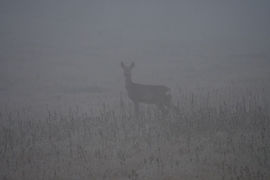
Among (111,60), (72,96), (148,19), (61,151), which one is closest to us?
(61,151)

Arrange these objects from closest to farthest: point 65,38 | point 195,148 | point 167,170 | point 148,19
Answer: point 167,170 < point 195,148 < point 65,38 < point 148,19

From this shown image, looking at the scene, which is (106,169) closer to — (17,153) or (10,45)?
(17,153)

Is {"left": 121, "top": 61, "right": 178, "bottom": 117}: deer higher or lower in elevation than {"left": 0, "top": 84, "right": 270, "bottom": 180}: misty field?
higher

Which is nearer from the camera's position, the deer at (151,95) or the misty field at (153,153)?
the misty field at (153,153)

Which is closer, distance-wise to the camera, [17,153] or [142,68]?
[17,153]

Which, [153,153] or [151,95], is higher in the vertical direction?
[151,95]

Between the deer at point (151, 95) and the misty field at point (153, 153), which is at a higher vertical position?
the deer at point (151, 95)

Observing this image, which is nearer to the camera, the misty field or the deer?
the misty field

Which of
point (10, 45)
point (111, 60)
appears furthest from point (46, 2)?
point (111, 60)

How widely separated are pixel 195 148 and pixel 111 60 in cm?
2909

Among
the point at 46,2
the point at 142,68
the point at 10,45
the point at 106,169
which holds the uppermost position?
the point at 46,2

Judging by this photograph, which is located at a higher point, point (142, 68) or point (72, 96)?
point (142, 68)

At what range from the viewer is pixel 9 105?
53.4ft

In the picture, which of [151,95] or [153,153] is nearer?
[153,153]
